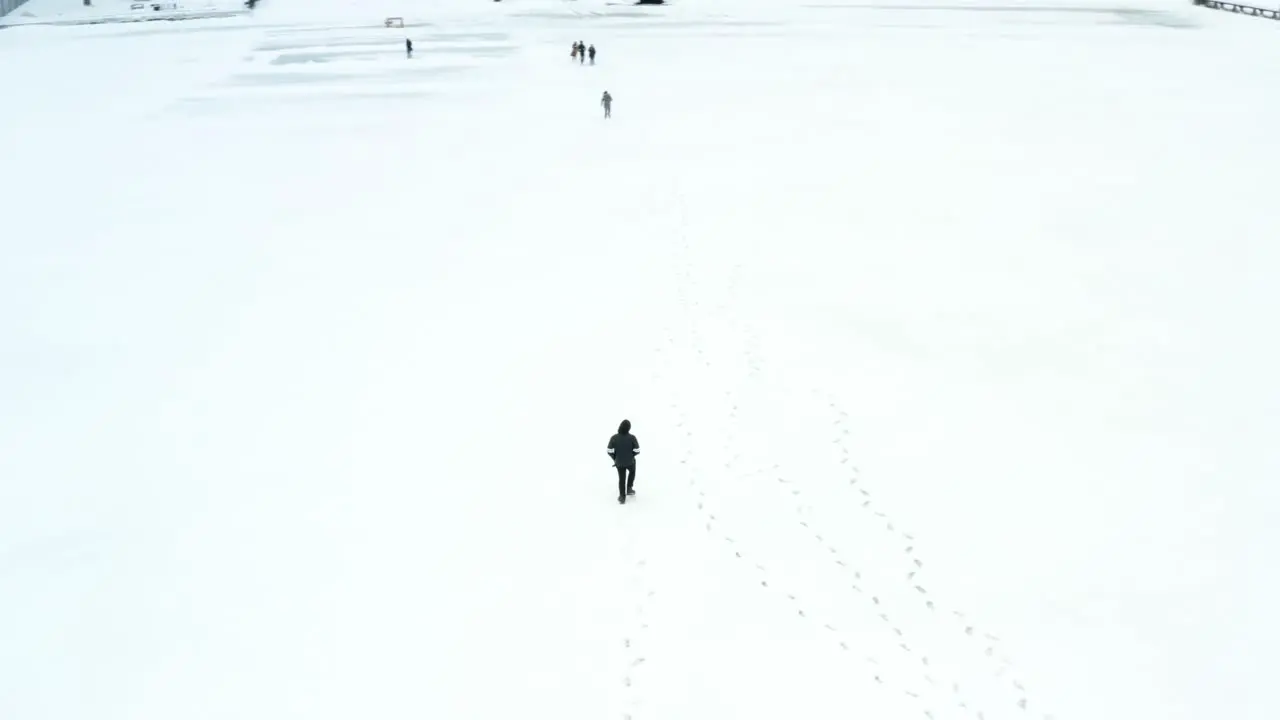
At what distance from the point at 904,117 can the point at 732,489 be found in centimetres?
2705

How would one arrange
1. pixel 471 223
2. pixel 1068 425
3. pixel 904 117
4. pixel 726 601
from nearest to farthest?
pixel 726 601
pixel 1068 425
pixel 471 223
pixel 904 117

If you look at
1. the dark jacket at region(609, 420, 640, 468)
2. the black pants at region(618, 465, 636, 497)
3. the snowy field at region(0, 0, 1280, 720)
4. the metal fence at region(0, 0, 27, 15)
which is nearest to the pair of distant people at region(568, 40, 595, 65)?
the snowy field at region(0, 0, 1280, 720)

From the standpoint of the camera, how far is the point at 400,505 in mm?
12000

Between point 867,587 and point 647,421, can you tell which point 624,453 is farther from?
point 867,587

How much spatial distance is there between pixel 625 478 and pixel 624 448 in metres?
0.56

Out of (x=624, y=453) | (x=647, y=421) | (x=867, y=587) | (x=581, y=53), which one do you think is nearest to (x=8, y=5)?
(x=581, y=53)

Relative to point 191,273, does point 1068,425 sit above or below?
above

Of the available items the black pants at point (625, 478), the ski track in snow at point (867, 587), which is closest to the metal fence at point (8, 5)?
the ski track in snow at point (867, 587)

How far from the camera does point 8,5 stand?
7544 centimetres

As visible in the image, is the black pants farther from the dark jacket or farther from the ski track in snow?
the ski track in snow

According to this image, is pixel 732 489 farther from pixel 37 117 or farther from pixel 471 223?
pixel 37 117

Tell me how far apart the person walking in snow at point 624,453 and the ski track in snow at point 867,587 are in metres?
0.89

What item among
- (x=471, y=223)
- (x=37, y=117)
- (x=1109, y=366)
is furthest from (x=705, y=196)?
(x=37, y=117)

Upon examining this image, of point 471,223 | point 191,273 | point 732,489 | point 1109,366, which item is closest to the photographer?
point 732,489
